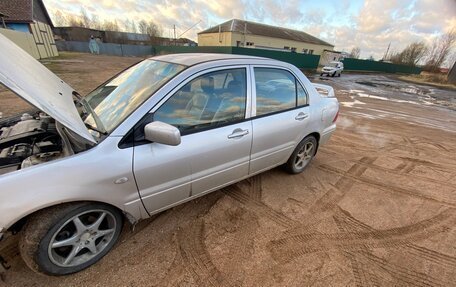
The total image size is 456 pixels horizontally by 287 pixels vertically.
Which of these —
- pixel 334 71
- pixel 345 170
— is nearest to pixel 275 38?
pixel 334 71

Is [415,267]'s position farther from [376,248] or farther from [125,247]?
[125,247]

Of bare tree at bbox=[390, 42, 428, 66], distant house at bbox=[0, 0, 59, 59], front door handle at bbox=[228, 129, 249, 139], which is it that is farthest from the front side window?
bare tree at bbox=[390, 42, 428, 66]

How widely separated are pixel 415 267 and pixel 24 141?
3885 mm

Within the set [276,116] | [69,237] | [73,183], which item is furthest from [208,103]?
[69,237]

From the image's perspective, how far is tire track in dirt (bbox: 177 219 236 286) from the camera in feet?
6.40

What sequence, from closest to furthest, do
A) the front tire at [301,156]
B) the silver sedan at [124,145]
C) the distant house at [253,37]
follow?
1. the silver sedan at [124,145]
2. the front tire at [301,156]
3. the distant house at [253,37]

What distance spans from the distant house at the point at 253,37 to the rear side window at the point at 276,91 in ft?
111

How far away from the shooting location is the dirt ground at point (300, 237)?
1999 millimetres

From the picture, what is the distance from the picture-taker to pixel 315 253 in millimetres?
2273

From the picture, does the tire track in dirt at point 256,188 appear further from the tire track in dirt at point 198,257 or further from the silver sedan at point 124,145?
the tire track in dirt at point 198,257

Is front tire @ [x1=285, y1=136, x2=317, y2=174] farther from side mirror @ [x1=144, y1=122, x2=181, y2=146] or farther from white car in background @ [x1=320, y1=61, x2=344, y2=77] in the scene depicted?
white car in background @ [x1=320, y1=61, x2=344, y2=77]

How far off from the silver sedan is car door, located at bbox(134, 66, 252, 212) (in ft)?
0.04

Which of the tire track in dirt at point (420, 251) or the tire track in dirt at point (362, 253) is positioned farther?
the tire track in dirt at point (420, 251)

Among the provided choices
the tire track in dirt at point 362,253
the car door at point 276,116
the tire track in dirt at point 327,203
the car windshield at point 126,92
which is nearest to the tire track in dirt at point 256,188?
the car door at point 276,116
